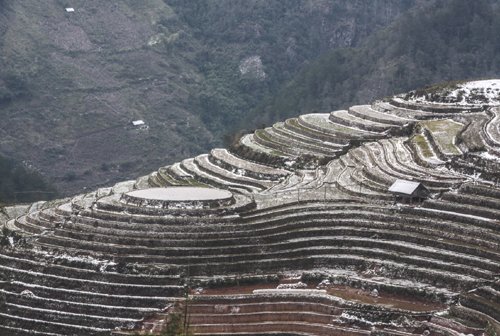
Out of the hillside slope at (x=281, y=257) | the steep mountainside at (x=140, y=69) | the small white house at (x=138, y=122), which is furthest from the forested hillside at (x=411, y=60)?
the hillside slope at (x=281, y=257)

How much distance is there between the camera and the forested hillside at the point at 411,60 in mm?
88312

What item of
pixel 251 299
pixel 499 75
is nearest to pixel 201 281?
pixel 251 299

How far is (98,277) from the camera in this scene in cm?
3272

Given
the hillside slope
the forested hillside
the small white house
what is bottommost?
the hillside slope

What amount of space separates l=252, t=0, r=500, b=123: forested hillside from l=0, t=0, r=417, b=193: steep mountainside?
871 cm

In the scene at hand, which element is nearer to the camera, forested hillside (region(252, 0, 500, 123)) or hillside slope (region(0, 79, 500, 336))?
hillside slope (region(0, 79, 500, 336))

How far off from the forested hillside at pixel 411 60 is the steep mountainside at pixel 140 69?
871 centimetres

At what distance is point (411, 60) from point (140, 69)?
29661mm

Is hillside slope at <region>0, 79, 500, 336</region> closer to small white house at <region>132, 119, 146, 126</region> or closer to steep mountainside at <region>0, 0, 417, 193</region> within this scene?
steep mountainside at <region>0, 0, 417, 193</region>

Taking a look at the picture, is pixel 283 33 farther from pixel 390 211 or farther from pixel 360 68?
pixel 390 211

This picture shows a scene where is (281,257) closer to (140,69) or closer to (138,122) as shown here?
(138,122)

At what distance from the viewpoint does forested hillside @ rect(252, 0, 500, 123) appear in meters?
88.3

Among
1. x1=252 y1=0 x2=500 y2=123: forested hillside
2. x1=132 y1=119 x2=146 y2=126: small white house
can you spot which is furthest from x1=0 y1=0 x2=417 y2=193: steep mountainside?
x1=252 y1=0 x2=500 y2=123: forested hillside

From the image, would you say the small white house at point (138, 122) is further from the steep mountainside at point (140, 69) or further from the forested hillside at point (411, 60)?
the forested hillside at point (411, 60)
